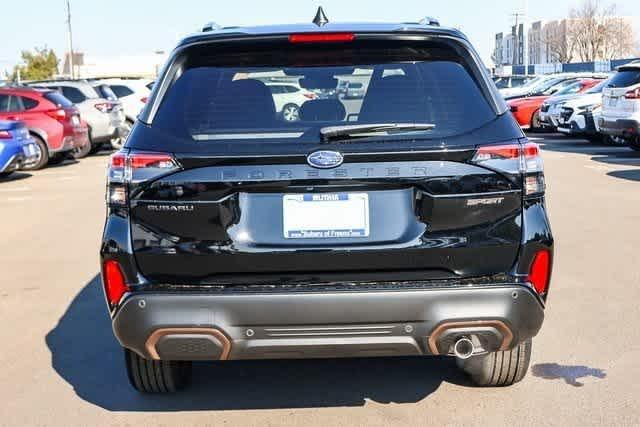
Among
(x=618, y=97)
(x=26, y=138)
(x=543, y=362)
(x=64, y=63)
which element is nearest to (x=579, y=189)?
(x=618, y=97)

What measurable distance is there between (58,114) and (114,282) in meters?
15.0

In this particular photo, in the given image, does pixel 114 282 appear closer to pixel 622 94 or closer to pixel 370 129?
pixel 370 129

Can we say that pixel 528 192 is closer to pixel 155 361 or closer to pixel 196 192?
pixel 196 192

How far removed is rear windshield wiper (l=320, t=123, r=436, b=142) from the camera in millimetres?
3705

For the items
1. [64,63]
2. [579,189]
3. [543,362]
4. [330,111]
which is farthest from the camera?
[64,63]

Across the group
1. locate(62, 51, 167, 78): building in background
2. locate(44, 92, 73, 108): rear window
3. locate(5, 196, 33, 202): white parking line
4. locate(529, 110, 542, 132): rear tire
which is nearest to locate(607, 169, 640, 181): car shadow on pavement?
locate(5, 196, 33, 202): white parking line

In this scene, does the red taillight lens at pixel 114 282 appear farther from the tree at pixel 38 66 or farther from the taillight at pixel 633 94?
the tree at pixel 38 66

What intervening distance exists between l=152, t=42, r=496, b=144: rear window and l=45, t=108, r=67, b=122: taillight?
14.7 metres

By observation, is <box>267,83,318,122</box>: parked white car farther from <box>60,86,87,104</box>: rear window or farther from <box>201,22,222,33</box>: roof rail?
<box>60,86,87,104</box>: rear window

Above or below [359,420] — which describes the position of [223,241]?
above

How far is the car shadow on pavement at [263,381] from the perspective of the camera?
4.50m

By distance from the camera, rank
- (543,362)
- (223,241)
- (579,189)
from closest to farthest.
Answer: (223,241), (543,362), (579,189)

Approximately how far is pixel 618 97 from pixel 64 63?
108881 mm

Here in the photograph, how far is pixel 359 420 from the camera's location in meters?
4.23
